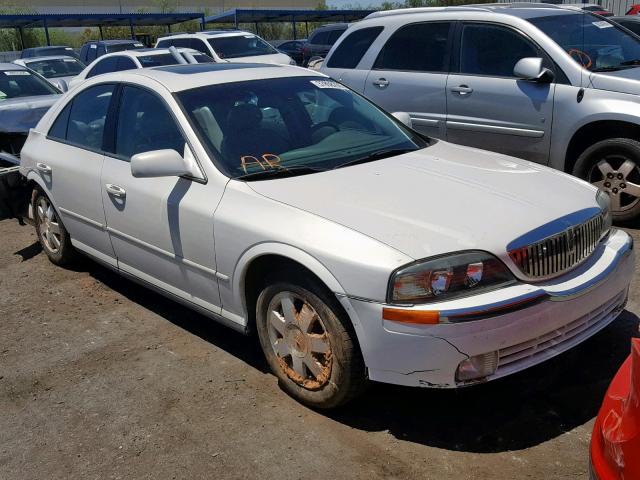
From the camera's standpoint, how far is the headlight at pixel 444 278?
306 centimetres

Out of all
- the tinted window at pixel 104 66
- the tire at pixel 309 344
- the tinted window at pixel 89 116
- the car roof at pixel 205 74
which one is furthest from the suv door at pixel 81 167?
the tinted window at pixel 104 66

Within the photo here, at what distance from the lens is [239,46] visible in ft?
58.5

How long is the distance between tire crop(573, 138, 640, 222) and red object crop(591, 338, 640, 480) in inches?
158

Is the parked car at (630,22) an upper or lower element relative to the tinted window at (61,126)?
upper

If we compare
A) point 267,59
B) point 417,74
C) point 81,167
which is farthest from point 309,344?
point 267,59

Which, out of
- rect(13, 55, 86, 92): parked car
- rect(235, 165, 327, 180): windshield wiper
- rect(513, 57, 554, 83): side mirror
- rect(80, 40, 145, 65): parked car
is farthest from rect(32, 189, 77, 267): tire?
rect(80, 40, 145, 65): parked car

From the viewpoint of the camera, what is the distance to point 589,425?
334cm

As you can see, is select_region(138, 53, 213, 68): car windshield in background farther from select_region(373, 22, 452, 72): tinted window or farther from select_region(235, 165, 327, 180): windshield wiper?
select_region(235, 165, 327, 180): windshield wiper

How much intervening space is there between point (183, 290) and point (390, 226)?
4.99 feet

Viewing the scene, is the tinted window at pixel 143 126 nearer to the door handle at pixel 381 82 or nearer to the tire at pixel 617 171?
the door handle at pixel 381 82

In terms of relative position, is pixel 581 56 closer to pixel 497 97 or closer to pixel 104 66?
pixel 497 97

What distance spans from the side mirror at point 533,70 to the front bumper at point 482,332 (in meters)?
3.09

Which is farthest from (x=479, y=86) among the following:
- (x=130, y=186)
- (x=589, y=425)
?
(x=589, y=425)

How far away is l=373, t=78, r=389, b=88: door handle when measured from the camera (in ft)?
24.2
